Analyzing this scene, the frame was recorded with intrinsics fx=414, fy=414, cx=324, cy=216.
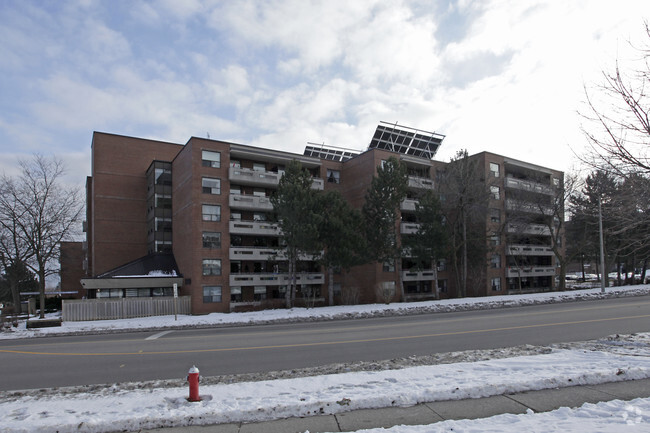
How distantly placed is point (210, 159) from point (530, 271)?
117ft

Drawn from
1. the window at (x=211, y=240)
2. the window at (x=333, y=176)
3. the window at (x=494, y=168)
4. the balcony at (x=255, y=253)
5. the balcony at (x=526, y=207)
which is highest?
the window at (x=494, y=168)

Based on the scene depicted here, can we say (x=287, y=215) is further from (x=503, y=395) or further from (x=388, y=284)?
(x=503, y=395)

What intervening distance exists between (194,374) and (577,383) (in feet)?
21.9

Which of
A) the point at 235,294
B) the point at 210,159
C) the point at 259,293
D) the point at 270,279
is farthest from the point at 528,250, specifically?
the point at 210,159

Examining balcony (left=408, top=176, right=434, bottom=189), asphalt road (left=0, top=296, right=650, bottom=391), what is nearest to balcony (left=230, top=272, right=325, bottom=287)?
balcony (left=408, top=176, right=434, bottom=189)

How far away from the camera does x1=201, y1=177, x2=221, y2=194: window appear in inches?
1243

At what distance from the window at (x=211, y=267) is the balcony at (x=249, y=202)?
4.52 metres

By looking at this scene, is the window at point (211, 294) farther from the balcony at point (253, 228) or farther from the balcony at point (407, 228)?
the balcony at point (407, 228)

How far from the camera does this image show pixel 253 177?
3325 centimetres

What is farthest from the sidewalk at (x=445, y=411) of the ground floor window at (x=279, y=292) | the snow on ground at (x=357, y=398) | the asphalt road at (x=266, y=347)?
the ground floor window at (x=279, y=292)

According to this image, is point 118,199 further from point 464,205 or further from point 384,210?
point 464,205

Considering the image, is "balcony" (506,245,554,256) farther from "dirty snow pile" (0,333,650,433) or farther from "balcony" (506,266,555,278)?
"dirty snow pile" (0,333,650,433)

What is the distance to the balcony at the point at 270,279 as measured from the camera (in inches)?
1255

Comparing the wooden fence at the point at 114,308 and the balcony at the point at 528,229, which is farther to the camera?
the balcony at the point at 528,229
